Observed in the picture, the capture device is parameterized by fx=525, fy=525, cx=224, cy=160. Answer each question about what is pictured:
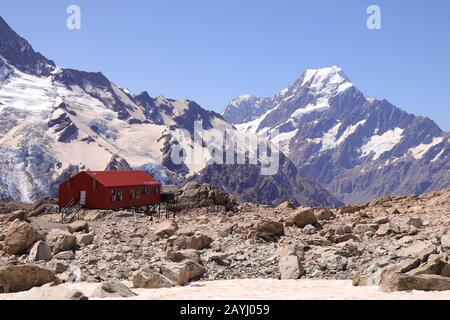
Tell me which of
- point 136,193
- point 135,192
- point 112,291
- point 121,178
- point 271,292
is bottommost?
point 271,292

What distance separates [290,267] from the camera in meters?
19.0

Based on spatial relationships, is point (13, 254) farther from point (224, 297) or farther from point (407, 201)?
point (407, 201)

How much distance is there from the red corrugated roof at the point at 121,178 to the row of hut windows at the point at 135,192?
2.37 ft

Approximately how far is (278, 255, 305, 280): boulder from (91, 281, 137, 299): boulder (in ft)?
20.2

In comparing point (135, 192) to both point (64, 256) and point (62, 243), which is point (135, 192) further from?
point (64, 256)

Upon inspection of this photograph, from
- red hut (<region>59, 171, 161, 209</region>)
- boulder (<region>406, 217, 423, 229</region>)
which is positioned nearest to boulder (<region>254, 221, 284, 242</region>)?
boulder (<region>406, 217, 423, 229</region>)

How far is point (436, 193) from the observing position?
51.9 metres

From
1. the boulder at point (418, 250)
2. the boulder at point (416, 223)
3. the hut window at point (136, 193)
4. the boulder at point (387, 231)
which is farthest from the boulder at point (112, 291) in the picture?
the hut window at point (136, 193)

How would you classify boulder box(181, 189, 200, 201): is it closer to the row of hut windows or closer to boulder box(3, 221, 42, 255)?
the row of hut windows

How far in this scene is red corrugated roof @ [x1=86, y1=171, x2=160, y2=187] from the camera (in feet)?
214

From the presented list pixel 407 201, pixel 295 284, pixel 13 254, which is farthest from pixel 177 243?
pixel 407 201

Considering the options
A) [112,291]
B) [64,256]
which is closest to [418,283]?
[112,291]

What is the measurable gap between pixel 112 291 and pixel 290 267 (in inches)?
279
